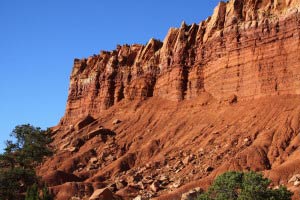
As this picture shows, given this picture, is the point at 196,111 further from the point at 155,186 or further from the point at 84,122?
the point at 84,122

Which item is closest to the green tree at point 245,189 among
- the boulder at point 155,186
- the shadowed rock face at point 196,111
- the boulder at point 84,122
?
the shadowed rock face at point 196,111

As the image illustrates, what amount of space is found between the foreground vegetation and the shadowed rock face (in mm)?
15211

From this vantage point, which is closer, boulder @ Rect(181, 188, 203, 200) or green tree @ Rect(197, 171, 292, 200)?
green tree @ Rect(197, 171, 292, 200)

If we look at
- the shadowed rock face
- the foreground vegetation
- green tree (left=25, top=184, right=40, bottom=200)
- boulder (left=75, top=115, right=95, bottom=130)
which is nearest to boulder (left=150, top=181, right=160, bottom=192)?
the shadowed rock face

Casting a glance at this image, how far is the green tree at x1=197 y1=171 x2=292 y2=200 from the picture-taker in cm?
4003

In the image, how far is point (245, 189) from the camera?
40.2 metres

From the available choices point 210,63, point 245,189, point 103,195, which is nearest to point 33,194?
point 245,189

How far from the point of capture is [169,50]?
102875mm

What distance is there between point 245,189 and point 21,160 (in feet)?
81.5

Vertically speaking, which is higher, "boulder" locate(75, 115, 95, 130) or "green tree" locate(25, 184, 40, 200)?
"boulder" locate(75, 115, 95, 130)

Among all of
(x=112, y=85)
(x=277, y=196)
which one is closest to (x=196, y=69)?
(x=112, y=85)

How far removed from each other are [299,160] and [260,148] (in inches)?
292

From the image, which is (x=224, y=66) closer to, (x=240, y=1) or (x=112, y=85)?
(x=240, y=1)

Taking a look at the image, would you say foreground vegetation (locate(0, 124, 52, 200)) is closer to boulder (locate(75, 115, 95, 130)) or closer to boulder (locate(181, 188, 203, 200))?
boulder (locate(181, 188, 203, 200))
